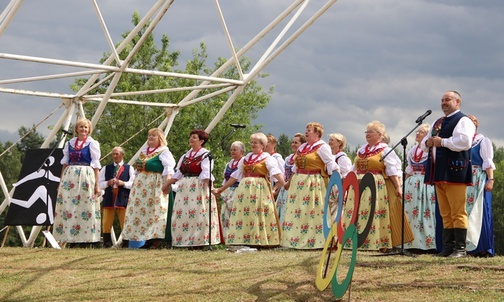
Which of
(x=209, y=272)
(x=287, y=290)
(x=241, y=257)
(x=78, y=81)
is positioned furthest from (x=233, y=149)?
(x=78, y=81)

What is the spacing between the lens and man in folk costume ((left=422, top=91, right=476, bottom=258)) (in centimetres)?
792

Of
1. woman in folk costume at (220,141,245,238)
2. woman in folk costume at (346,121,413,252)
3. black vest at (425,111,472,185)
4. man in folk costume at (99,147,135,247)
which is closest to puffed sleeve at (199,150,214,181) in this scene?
woman in folk costume at (220,141,245,238)

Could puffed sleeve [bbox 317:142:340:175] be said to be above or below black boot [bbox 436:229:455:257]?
above

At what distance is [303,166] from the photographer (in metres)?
10.2

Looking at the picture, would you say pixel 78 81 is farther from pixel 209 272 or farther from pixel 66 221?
pixel 209 272

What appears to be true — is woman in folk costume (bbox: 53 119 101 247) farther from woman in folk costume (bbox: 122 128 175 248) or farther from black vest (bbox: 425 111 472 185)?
black vest (bbox: 425 111 472 185)

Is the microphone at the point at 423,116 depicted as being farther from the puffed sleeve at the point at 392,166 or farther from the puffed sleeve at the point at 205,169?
the puffed sleeve at the point at 205,169

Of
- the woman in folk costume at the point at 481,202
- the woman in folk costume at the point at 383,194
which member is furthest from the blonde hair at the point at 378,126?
the woman in folk costume at the point at 481,202

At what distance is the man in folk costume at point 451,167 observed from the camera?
7922 mm

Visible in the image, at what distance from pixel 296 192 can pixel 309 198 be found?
0.19 meters

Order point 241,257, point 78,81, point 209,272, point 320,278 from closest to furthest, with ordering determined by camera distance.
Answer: point 320,278
point 209,272
point 241,257
point 78,81

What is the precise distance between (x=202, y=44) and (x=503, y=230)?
20734 mm

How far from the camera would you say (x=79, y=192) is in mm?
11641

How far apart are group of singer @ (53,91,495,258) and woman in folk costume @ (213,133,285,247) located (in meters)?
0.01
